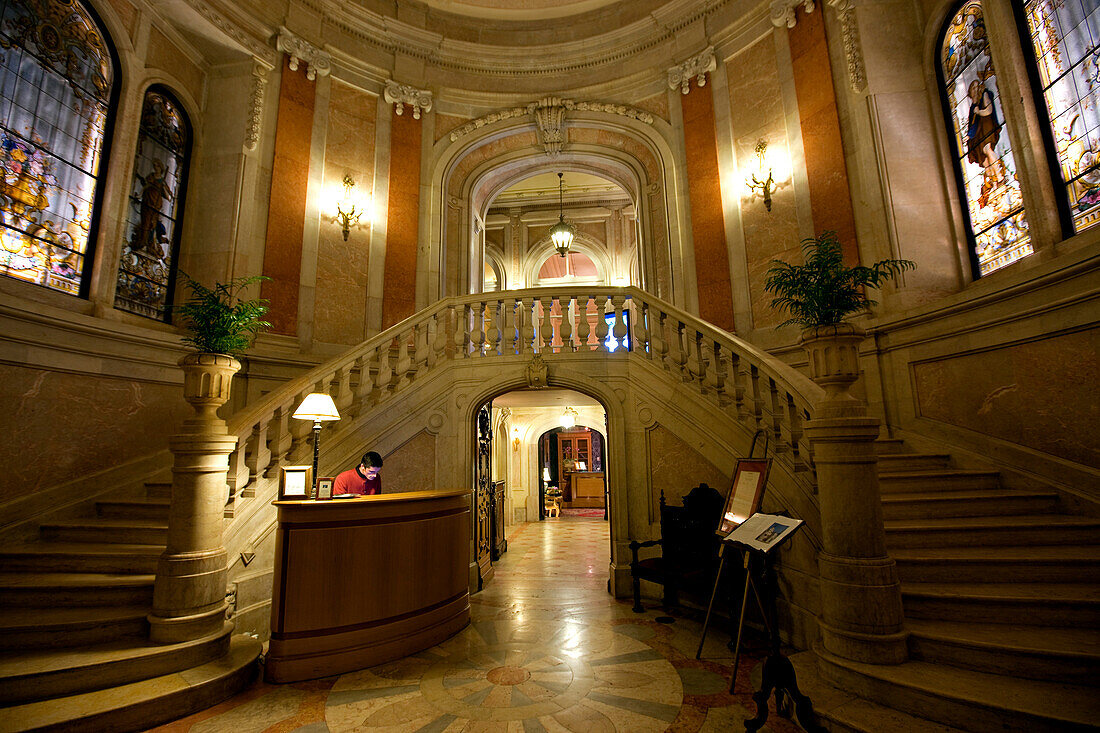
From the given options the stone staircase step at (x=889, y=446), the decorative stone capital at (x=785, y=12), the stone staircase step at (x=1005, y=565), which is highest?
the decorative stone capital at (x=785, y=12)

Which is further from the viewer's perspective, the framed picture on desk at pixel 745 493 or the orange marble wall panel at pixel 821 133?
the orange marble wall panel at pixel 821 133

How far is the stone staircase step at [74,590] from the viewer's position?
11.4 feet

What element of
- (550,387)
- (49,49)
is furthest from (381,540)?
(49,49)

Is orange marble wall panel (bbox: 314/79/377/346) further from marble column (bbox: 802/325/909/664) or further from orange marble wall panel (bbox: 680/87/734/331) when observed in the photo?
marble column (bbox: 802/325/909/664)

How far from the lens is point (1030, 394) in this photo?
4336 millimetres

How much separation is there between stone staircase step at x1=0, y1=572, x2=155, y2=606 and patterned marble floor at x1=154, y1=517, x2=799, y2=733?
3.86 feet

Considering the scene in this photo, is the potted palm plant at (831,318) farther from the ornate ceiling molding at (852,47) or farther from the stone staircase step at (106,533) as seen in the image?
the stone staircase step at (106,533)

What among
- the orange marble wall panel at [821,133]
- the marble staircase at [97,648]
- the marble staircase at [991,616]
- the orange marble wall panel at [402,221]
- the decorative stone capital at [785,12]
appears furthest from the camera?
the orange marble wall panel at [402,221]

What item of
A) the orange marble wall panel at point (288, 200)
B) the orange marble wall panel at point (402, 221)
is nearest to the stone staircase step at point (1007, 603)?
the orange marble wall panel at point (402, 221)

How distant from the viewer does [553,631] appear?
435 centimetres

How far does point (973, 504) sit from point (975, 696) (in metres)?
2.12

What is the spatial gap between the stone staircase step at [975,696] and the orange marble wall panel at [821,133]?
16.3 ft

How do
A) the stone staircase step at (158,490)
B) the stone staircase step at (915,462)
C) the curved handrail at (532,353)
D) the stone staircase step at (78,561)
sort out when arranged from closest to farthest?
the stone staircase step at (78,561) → the curved handrail at (532,353) → the stone staircase step at (915,462) → the stone staircase step at (158,490)

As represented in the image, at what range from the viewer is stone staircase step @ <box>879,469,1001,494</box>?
14.4ft
